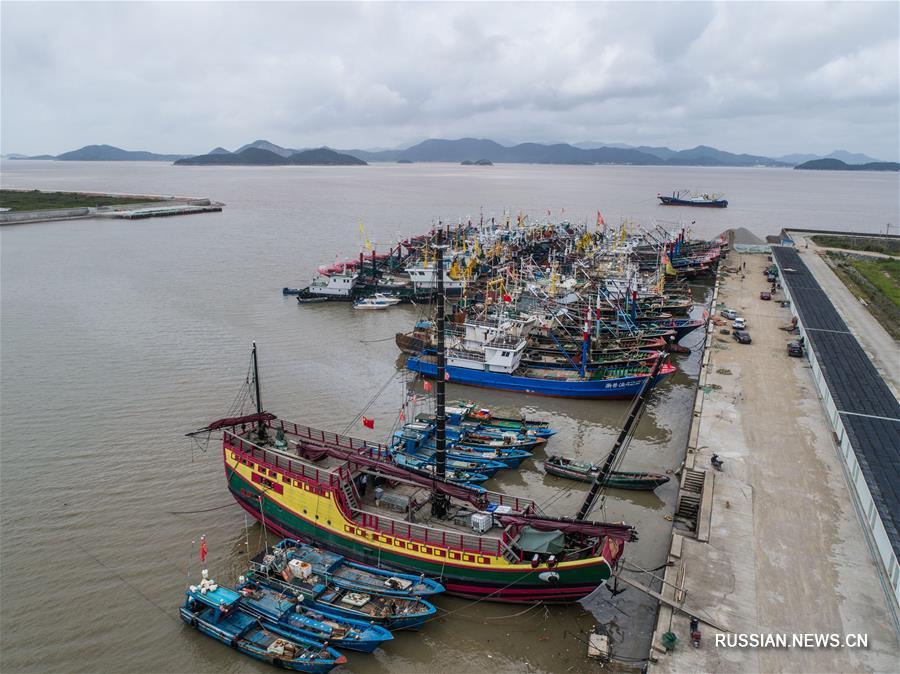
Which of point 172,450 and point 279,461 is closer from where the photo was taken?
point 279,461

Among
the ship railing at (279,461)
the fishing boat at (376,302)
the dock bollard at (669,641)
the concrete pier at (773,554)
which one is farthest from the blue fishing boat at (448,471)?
the fishing boat at (376,302)

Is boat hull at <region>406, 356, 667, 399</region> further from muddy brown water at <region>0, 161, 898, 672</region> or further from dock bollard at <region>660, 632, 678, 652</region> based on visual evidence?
dock bollard at <region>660, 632, 678, 652</region>

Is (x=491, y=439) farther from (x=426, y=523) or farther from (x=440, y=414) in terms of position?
(x=426, y=523)

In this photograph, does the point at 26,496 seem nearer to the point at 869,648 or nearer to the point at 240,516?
the point at 240,516

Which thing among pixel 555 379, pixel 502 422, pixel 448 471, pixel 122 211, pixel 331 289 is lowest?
pixel 448 471

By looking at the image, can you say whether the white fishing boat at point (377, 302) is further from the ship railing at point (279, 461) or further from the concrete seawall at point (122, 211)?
the concrete seawall at point (122, 211)

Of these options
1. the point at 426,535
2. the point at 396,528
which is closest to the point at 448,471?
the point at 396,528

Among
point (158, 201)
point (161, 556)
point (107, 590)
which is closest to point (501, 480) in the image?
point (161, 556)
